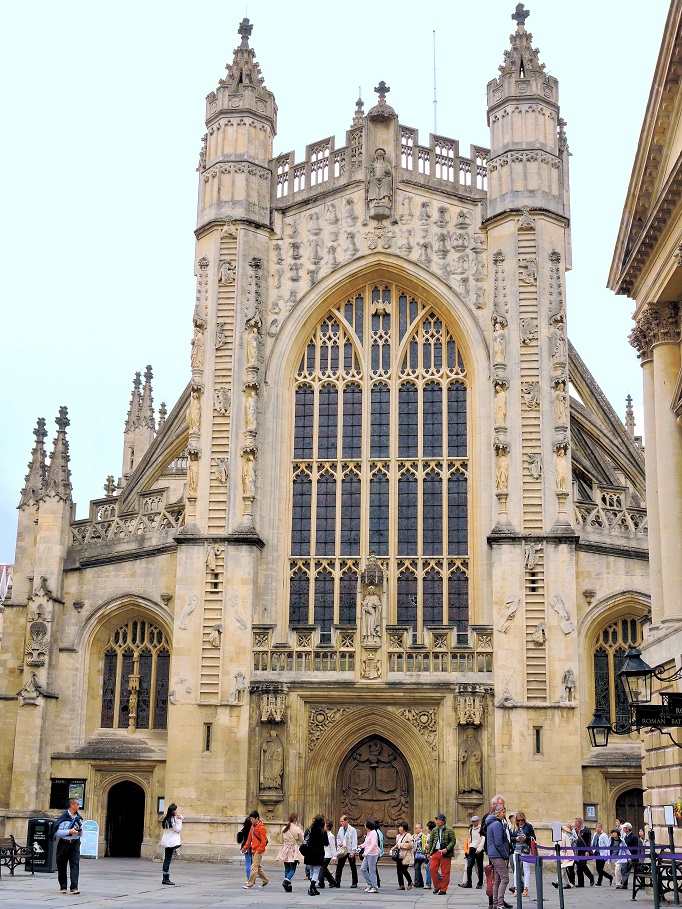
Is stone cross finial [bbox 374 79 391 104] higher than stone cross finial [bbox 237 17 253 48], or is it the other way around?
stone cross finial [bbox 237 17 253 48]

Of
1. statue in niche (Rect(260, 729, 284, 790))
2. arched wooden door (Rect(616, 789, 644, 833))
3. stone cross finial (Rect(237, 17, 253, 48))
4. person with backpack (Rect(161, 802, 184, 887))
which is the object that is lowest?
person with backpack (Rect(161, 802, 184, 887))

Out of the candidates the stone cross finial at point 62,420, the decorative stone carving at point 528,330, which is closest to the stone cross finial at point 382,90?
the decorative stone carving at point 528,330

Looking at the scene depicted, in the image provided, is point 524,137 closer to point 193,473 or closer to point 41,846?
point 193,473

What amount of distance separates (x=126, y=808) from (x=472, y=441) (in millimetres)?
13301

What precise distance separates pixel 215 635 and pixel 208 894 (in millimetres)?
10950

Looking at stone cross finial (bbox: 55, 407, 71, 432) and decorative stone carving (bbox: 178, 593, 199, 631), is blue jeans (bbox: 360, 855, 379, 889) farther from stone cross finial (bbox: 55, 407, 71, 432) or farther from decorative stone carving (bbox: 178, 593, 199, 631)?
stone cross finial (bbox: 55, 407, 71, 432)

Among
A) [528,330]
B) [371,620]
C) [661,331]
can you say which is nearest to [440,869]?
[371,620]

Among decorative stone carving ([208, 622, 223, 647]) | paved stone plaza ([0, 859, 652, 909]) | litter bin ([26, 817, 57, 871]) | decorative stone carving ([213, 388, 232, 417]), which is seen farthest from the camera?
decorative stone carving ([213, 388, 232, 417])

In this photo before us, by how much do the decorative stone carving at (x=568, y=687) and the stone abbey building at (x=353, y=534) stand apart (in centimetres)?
24

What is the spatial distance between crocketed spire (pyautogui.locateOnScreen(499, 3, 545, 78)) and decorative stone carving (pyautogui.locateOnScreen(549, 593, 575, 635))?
14.5 metres

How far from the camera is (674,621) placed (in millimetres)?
19281

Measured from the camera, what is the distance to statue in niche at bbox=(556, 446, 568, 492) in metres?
30.1

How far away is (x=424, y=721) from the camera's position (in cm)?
2902

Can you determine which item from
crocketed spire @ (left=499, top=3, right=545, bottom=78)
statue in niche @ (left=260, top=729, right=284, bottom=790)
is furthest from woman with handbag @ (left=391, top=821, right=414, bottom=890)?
crocketed spire @ (left=499, top=3, right=545, bottom=78)
